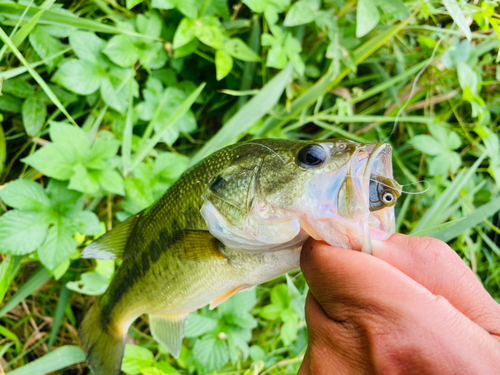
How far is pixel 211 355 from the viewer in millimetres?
1729

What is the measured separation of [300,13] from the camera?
74.2 inches

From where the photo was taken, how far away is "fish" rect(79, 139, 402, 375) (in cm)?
96

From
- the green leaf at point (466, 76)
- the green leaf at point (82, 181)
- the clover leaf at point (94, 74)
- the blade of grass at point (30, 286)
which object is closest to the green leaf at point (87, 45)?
the clover leaf at point (94, 74)

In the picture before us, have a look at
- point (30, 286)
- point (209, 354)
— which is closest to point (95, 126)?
→ point (30, 286)

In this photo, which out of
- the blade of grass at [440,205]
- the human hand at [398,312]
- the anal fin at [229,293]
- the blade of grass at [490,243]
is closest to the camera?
the human hand at [398,312]

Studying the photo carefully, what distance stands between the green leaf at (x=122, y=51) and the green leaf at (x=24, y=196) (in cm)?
70

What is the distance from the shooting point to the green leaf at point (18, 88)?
174 centimetres

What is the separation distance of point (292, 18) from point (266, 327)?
1.70 metres

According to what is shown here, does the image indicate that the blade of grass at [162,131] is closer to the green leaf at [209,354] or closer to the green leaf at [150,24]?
the green leaf at [150,24]

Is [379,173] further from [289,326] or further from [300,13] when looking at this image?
[300,13]

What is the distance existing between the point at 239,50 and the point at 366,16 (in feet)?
2.16

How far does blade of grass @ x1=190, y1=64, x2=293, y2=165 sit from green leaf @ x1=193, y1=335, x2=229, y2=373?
886 millimetres

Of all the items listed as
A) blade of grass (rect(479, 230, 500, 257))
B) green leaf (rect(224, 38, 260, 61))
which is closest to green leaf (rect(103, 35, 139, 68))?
green leaf (rect(224, 38, 260, 61))

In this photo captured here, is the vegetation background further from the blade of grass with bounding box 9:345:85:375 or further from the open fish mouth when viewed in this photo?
the open fish mouth
